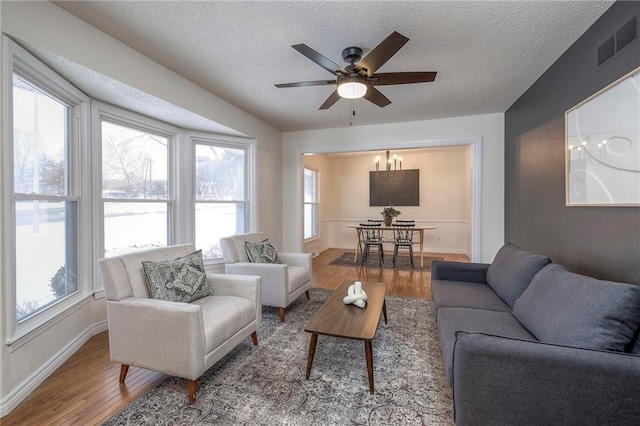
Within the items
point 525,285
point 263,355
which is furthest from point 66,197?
point 525,285

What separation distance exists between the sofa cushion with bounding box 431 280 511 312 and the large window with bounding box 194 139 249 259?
2.98 m

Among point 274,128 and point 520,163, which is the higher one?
point 274,128

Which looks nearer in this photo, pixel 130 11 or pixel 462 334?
pixel 462 334

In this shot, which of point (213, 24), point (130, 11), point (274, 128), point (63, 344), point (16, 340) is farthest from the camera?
point (274, 128)

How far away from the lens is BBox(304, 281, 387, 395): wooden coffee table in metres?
1.79

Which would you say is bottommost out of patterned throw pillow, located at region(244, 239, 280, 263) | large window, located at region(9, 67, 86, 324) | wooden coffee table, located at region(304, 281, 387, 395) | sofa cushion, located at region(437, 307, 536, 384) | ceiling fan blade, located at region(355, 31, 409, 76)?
wooden coffee table, located at region(304, 281, 387, 395)

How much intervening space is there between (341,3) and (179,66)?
5.64ft

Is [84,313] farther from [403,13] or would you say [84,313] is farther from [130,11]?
[403,13]

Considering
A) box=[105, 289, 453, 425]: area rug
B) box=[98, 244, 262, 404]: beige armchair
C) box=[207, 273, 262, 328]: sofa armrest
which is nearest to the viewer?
box=[105, 289, 453, 425]: area rug

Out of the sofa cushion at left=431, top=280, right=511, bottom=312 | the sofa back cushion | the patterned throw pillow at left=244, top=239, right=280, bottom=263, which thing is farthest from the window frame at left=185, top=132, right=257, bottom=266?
the sofa back cushion

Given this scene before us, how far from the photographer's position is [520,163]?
3424mm

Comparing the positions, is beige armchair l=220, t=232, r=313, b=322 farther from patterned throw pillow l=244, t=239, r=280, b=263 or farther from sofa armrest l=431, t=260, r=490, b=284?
sofa armrest l=431, t=260, r=490, b=284

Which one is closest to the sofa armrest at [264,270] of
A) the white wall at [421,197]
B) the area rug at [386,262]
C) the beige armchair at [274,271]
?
the beige armchair at [274,271]

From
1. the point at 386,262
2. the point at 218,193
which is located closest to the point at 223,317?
the point at 218,193
